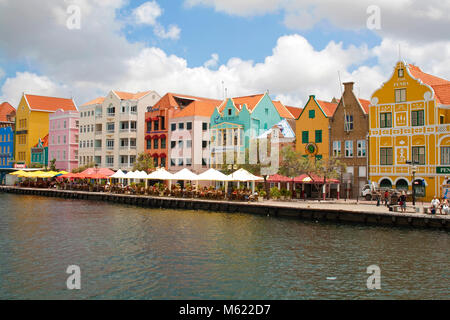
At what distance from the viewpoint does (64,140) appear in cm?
10925

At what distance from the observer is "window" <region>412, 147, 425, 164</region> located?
5453 centimetres

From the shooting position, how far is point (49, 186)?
300 feet

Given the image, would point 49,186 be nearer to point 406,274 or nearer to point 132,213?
point 132,213

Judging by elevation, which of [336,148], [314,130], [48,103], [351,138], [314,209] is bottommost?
[314,209]

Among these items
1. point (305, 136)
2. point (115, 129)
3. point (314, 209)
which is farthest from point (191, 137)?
point (314, 209)

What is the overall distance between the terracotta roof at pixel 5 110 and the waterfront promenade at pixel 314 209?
7837cm

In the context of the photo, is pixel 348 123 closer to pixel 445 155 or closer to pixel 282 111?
pixel 445 155

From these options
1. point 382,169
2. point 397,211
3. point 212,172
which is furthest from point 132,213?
point 382,169

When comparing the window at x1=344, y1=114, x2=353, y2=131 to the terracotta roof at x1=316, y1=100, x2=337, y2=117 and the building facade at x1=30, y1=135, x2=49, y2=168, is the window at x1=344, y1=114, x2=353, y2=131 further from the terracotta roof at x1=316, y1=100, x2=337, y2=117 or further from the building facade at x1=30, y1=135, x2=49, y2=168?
the building facade at x1=30, y1=135, x2=49, y2=168

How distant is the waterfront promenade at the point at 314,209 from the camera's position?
3956cm

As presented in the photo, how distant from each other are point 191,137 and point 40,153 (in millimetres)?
54924

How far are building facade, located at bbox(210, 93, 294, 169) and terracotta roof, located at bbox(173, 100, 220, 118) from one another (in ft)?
9.10

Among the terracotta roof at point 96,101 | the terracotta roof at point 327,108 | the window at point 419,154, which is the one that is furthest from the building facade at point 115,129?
the window at point 419,154
